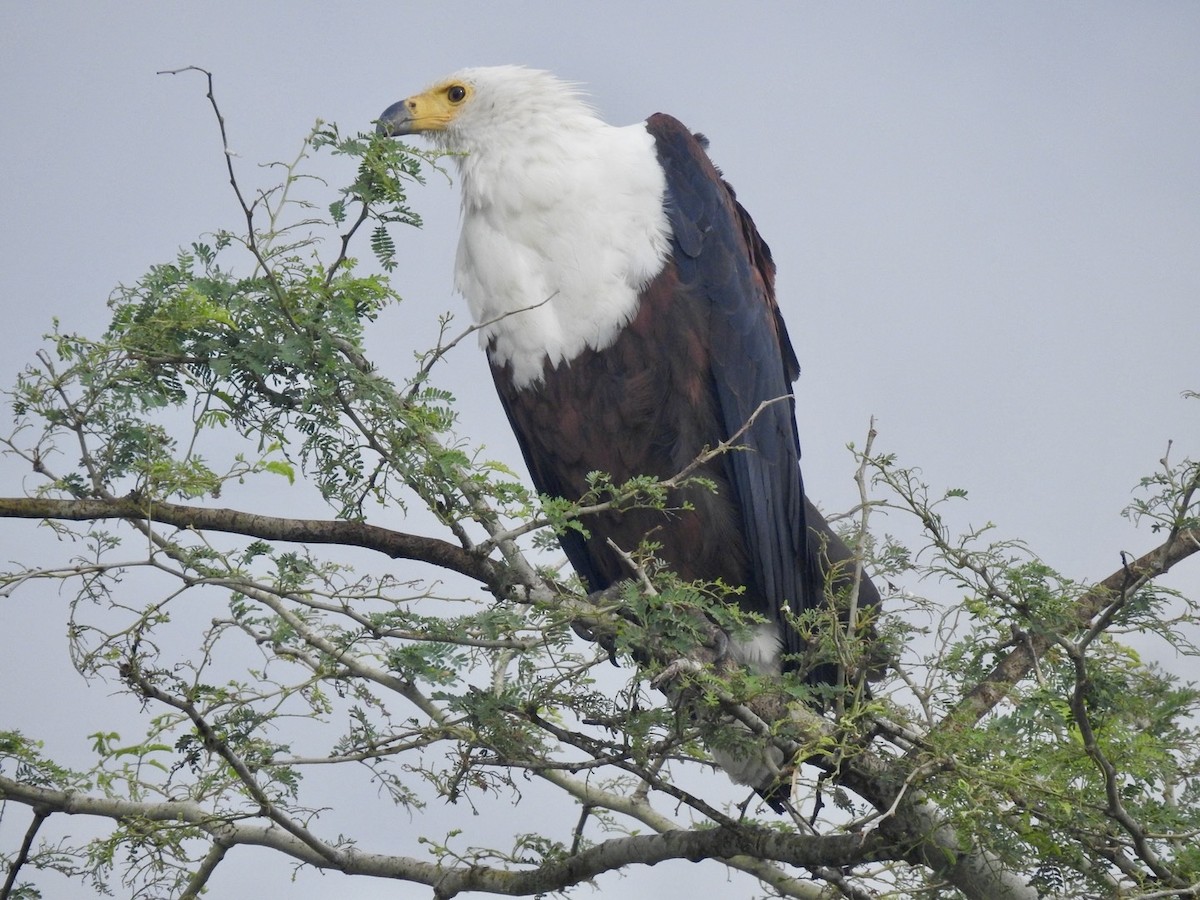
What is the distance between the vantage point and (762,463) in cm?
362

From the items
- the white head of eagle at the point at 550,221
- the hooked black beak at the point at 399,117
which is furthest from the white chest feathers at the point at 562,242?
the hooked black beak at the point at 399,117

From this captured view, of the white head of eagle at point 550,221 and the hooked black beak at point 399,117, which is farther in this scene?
the hooked black beak at point 399,117

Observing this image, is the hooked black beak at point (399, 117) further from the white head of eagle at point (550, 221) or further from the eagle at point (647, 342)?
the eagle at point (647, 342)

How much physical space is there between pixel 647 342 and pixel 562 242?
370 millimetres

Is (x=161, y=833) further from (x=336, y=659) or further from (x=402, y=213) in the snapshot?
(x=402, y=213)

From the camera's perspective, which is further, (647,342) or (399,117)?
(399,117)

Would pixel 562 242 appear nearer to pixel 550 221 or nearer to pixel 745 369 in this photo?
pixel 550 221

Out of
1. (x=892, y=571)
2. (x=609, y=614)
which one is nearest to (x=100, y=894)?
(x=609, y=614)

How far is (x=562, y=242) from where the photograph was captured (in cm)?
354

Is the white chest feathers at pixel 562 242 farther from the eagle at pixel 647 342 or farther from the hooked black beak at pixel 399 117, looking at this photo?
the hooked black beak at pixel 399 117

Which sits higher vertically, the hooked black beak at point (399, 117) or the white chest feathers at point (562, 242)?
the hooked black beak at point (399, 117)

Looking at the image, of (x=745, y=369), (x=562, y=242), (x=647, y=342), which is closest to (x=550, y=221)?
(x=562, y=242)

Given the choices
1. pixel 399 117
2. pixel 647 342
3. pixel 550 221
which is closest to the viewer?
pixel 647 342

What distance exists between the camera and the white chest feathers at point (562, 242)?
3482mm
